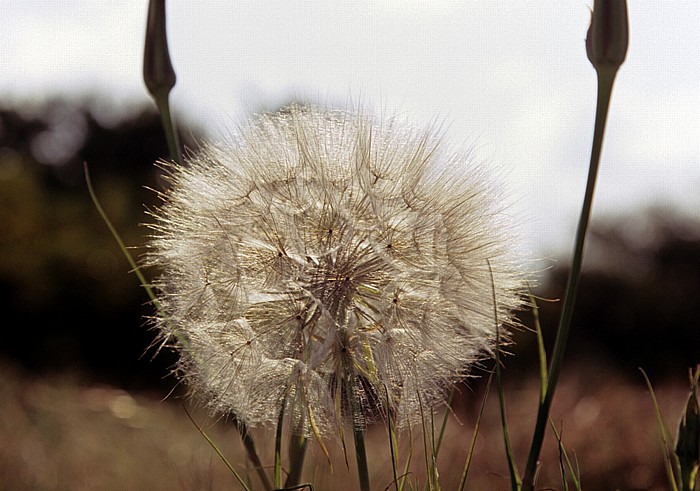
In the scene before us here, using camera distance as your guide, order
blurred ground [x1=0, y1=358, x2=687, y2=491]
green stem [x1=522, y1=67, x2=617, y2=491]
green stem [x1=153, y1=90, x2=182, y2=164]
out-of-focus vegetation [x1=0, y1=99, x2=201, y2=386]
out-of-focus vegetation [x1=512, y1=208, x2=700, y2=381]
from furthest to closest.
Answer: out-of-focus vegetation [x1=0, y1=99, x2=201, y2=386] → out-of-focus vegetation [x1=512, y1=208, x2=700, y2=381] → blurred ground [x1=0, y1=358, x2=687, y2=491] → green stem [x1=153, y1=90, x2=182, y2=164] → green stem [x1=522, y1=67, x2=617, y2=491]

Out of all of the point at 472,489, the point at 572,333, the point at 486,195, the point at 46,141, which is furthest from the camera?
the point at 46,141

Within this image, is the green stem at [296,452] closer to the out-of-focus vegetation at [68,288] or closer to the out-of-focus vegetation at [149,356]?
the out-of-focus vegetation at [149,356]

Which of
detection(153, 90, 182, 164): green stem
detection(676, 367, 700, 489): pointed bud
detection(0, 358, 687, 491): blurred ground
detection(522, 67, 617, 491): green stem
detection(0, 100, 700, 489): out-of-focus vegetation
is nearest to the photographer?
detection(522, 67, 617, 491): green stem

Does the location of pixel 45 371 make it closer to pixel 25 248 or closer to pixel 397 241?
pixel 25 248

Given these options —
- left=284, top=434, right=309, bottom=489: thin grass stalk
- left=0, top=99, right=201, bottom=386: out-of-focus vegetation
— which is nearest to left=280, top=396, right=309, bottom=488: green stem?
left=284, top=434, right=309, bottom=489: thin grass stalk

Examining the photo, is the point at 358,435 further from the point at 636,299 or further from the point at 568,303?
the point at 636,299

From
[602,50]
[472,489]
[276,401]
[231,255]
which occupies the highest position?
[602,50]

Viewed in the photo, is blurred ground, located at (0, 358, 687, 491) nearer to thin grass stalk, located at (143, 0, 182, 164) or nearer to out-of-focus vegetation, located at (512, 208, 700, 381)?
thin grass stalk, located at (143, 0, 182, 164)

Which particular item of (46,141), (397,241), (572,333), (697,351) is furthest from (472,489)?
(46,141)
